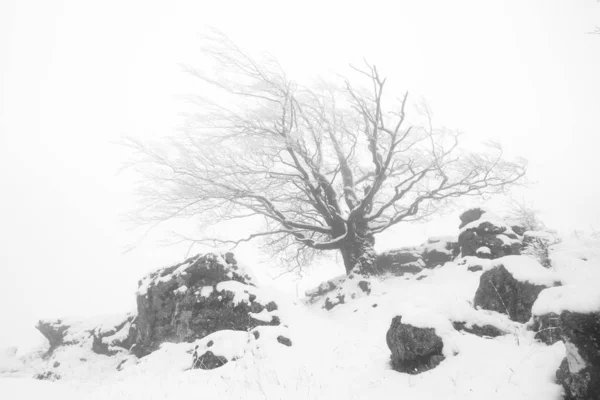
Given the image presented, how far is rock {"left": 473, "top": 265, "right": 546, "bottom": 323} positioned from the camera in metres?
4.71

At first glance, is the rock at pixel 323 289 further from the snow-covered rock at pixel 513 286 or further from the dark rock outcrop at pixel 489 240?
the snow-covered rock at pixel 513 286

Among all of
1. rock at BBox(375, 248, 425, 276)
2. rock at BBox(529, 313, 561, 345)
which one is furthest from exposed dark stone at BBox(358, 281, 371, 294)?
rock at BBox(529, 313, 561, 345)

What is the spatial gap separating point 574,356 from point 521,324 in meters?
2.27

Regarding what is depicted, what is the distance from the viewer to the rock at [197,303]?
23.9 ft

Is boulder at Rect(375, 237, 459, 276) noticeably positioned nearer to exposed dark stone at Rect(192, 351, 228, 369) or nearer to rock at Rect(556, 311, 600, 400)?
exposed dark stone at Rect(192, 351, 228, 369)

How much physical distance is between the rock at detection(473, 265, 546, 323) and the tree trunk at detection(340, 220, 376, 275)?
5.15m

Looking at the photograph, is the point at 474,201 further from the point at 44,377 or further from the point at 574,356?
the point at 44,377

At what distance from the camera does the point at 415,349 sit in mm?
3791

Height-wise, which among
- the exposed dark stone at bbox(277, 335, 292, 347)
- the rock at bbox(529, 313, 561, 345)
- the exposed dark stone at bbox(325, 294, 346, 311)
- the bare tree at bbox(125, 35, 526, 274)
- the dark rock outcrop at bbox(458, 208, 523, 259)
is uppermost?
the bare tree at bbox(125, 35, 526, 274)

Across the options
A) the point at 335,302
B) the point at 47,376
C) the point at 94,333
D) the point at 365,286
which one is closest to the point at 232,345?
the point at 335,302

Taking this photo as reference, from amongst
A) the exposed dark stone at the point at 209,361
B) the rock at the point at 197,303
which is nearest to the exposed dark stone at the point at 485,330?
the exposed dark stone at the point at 209,361

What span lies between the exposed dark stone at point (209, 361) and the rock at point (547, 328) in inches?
189

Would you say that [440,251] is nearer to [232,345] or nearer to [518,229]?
[518,229]

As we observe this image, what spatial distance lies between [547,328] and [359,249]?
745 cm
